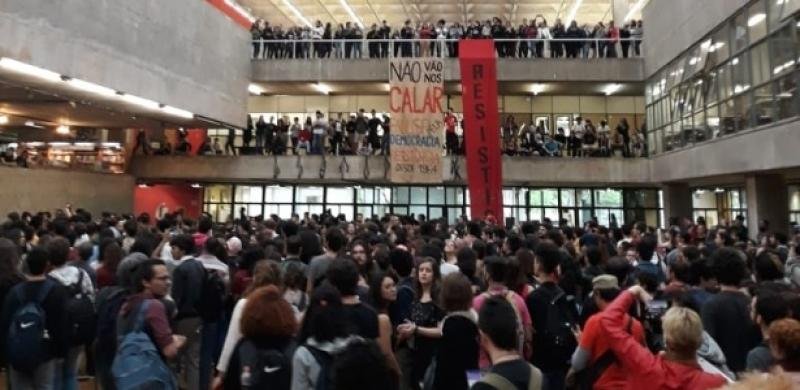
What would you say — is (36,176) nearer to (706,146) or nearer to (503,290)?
(503,290)

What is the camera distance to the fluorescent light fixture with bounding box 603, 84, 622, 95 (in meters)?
22.3

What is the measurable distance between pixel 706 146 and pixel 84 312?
16.0 metres

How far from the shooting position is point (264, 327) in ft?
9.62

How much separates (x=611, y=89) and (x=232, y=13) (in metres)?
15.3

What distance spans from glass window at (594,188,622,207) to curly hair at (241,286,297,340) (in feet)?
72.2

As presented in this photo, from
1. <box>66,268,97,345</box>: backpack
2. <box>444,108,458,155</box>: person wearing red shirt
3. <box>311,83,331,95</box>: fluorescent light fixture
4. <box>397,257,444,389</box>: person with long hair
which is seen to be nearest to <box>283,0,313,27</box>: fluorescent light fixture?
<box>311,83,331,95</box>: fluorescent light fixture

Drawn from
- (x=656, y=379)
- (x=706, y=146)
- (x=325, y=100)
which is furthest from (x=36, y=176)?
(x=706, y=146)

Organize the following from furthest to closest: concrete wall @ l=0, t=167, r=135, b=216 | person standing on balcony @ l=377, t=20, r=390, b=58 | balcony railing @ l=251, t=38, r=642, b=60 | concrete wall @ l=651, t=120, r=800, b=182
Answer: person standing on balcony @ l=377, t=20, r=390, b=58, balcony railing @ l=251, t=38, r=642, b=60, concrete wall @ l=0, t=167, r=135, b=216, concrete wall @ l=651, t=120, r=800, b=182

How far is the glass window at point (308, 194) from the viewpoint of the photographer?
926 inches

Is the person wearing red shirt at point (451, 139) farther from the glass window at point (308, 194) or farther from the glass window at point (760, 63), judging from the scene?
the glass window at point (760, 63)

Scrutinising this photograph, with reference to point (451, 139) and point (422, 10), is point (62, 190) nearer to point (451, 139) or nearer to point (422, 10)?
point (451, 139)

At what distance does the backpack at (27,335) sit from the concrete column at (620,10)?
27.9m

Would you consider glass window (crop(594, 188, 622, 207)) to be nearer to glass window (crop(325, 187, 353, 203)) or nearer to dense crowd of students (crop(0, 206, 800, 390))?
glass window (crop(325, 187, 353, 203))

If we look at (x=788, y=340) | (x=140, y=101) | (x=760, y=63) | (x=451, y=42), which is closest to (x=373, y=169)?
(x=451, y=42)
